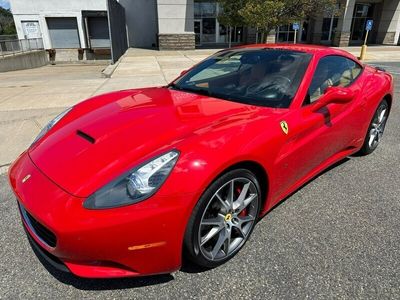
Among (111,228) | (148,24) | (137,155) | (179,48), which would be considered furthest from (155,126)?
(148,24)

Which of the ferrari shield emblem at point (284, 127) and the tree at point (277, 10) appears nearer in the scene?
the ferrari shield emblem at point (284, 127)

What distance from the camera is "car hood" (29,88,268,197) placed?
6.23 ft

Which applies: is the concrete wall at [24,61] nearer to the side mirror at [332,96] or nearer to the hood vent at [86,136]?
the hood vent at [86,136]

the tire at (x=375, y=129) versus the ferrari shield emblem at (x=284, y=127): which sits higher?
the ferrari shield emblem at (x=284, y=127)

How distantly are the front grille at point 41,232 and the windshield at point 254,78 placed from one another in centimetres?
175

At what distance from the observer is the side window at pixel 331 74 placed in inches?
112

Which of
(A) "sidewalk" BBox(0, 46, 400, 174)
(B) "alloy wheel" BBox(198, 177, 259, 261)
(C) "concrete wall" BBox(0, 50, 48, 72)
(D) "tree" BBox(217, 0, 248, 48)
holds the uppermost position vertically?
(D) "tree" BBox(217, 0, 248, 48)

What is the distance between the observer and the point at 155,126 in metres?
2.24

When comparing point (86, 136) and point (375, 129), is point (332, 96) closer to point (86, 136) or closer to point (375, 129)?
point (375, 129)

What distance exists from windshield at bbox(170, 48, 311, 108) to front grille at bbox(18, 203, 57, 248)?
1750 mm

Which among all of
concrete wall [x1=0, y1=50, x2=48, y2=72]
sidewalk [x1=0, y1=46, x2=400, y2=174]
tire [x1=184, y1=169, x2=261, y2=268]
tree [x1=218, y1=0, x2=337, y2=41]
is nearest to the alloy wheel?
tire [x1=184, y1=169, x2=261, y2=268]

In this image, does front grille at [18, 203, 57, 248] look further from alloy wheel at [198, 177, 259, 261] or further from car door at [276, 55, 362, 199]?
car door at [276, 55, 362, 199]

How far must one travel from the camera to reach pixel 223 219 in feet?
7.15

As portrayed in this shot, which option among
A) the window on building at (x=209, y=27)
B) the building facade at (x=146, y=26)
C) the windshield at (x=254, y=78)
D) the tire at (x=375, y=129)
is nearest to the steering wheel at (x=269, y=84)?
the windshield at (x=254, y=78)
